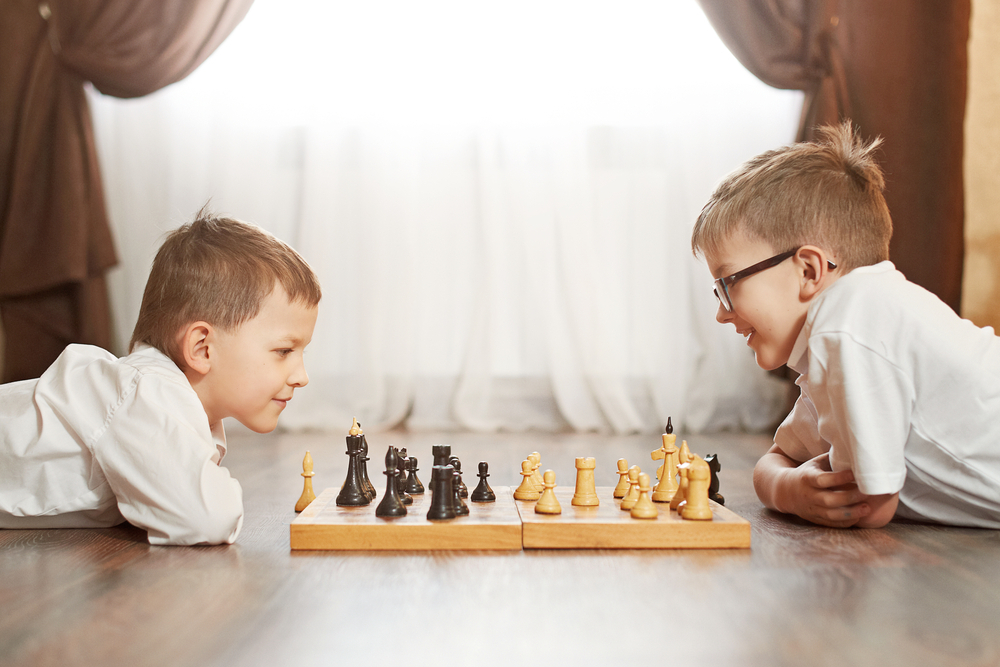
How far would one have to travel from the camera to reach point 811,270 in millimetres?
1264

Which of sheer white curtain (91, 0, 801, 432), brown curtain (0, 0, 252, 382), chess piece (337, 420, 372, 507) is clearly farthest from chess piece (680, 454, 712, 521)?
brown curtain (0, 0, 252, 382)

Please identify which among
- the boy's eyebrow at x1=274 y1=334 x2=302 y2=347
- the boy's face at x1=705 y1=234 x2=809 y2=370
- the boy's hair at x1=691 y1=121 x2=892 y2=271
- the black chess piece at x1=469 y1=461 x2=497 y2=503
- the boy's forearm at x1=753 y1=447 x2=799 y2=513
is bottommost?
the boy's forearm at x1=753 y1=447 x2=799 y2=513

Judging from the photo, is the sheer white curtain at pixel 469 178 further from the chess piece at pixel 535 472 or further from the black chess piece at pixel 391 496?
the black chess piece at pixel 391 496

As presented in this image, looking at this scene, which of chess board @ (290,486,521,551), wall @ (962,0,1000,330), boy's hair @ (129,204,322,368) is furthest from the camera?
wall @ (962,0,1000,330)

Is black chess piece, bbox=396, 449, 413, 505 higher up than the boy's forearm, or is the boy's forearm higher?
black chess piece, bbox=396, 449, 413, 505

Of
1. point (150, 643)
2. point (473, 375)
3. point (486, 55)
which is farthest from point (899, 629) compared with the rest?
point (486, 55)

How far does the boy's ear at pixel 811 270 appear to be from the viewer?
4.11 ft

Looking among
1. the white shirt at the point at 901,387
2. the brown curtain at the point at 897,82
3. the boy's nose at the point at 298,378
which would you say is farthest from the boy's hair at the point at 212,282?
the brown curtain at the point at 897,82

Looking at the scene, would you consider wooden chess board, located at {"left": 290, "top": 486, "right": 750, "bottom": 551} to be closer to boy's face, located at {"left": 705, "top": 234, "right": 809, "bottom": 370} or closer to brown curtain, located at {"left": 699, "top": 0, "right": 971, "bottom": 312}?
boy's face, located at {"left": 705, "top": 234, "right": 809, "bottom": 370}

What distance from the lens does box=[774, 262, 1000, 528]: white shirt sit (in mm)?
1095

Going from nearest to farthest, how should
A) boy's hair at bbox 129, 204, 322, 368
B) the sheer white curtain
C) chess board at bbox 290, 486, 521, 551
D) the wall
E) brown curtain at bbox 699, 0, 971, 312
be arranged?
chess board at bbox 290, 486, 521, 551 → boy's hair at bbox 129, 204, 322, 368 → brown curtain at bbox 699, 0, 971, 312 → the wall → the sheer white curtain

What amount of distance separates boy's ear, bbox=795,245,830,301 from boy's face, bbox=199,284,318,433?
831mm

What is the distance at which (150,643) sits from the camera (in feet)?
2.38

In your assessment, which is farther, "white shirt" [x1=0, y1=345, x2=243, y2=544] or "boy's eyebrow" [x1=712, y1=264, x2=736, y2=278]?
"boy's eyebrow" [x1=712, y1=264, x2=736, y2=278]
